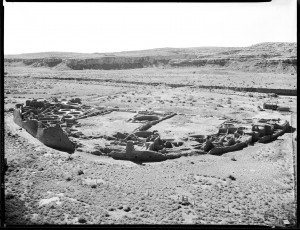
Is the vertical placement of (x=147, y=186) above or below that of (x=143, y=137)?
below

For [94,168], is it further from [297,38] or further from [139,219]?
[297,38]

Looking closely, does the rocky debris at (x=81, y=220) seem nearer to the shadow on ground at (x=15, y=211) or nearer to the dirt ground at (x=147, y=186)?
the dirt ground at (x=147, y=186)

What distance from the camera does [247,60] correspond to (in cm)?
8494

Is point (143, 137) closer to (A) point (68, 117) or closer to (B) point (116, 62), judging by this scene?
(A) point (68, 117)

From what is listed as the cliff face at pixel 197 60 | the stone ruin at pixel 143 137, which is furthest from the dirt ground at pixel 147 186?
the cliff face at pixel 197 60

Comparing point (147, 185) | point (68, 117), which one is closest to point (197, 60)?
point (68, 117)

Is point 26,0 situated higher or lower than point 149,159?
higher

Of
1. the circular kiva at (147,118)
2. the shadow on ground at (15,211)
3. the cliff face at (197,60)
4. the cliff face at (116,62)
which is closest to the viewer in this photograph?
the shadow on ground at (15,211)

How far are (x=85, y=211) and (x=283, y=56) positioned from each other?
3055 inches

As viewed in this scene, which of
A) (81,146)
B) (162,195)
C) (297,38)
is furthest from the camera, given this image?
(81,146)

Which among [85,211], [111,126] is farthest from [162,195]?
[111,126]

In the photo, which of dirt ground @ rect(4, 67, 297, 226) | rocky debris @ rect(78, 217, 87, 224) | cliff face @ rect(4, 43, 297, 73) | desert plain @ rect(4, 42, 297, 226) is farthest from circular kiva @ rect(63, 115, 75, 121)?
cliff face @ rect(4, 43, 297, 73)

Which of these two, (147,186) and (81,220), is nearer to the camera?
(81,220)

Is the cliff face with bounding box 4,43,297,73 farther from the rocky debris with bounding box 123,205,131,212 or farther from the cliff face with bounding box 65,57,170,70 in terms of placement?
the rocky debris with bounding box 123,205,131,212
